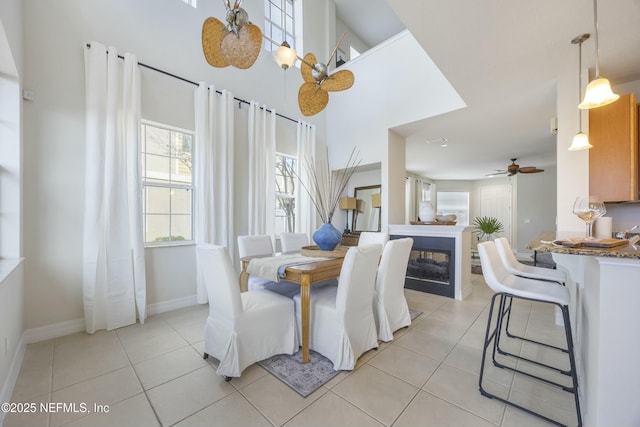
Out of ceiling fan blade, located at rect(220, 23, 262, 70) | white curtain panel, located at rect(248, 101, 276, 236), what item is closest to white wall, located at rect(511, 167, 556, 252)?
white curtain panel, located at rect(248, 101, 276, 236)

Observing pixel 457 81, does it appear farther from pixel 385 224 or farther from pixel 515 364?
pixel 515 364

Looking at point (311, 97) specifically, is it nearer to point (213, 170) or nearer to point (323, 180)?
point (213, 170)

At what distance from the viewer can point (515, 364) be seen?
187 cm

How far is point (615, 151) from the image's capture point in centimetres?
222

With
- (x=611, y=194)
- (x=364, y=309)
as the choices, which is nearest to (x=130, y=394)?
(x=364, y=309)

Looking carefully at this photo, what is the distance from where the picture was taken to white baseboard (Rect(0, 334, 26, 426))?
4.76ft

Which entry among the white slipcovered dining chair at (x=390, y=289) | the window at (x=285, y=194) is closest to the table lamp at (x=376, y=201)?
the window at (x=285, y=194)

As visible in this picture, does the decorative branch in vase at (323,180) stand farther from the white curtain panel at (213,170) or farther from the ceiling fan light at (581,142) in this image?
the ceiling fan light at (581,142)

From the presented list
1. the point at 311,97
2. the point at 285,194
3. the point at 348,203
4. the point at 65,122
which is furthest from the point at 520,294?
the point at 65,122

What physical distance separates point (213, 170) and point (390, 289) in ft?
8.29

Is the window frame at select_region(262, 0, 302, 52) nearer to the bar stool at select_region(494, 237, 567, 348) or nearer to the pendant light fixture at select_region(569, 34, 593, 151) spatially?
the pendant light fixture at select_region(569, 34, 593, 151)

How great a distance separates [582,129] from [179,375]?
3993 mm

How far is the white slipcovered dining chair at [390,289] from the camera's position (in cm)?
219

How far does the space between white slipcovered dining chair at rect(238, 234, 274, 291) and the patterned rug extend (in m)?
0.82
